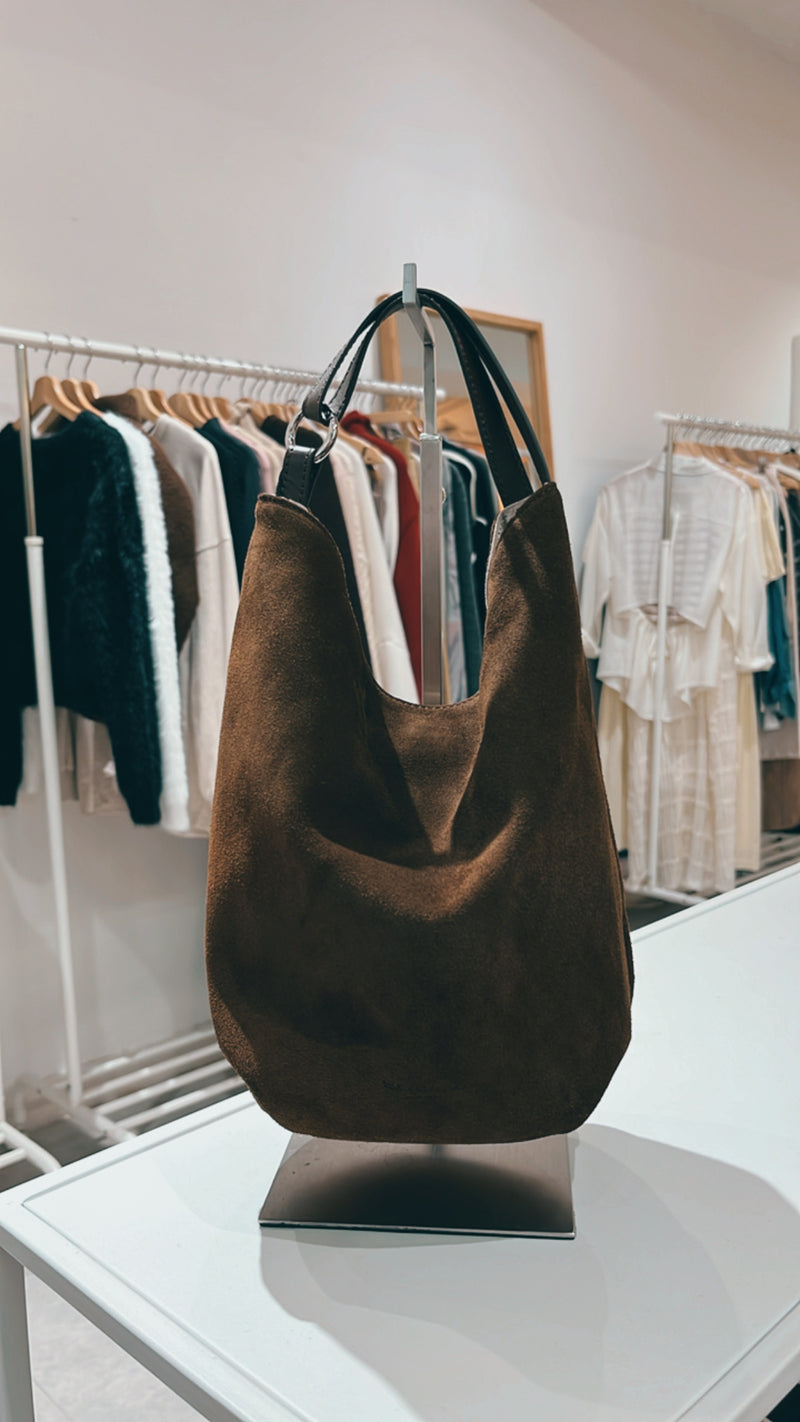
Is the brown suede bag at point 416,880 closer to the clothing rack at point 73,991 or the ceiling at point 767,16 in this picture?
the clothing rack at point 73,991

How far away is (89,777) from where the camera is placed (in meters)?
1.91

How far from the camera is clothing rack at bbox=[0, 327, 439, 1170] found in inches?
68.0

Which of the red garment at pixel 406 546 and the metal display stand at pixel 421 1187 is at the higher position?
the red garment at pixel 406 546

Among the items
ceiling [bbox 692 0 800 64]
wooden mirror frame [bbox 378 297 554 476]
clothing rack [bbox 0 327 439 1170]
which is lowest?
clothing rack [bbox 0 327 439 1170]

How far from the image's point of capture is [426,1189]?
2.02 feet

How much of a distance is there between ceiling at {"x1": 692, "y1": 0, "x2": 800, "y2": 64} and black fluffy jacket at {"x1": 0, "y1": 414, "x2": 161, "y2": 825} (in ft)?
9.67

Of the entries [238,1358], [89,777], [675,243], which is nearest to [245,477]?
[89,777]

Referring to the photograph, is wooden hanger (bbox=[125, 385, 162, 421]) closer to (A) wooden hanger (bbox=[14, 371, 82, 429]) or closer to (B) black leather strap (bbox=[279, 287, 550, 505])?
(A) wooden hanger (bbox=[14, 371, 82, 429])

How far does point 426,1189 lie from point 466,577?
68.8 inches

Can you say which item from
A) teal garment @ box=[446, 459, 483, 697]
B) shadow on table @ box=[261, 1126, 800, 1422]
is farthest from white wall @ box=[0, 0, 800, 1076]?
shadow on table @ box=[261, 1126, 800, 1422]

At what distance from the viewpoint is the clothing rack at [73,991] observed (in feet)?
5.66

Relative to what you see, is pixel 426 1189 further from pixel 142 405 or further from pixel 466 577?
pixel 466 577

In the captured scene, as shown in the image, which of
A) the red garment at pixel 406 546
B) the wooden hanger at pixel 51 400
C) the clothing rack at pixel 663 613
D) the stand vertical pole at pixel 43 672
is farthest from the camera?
the clothing rack at pixel 663 613

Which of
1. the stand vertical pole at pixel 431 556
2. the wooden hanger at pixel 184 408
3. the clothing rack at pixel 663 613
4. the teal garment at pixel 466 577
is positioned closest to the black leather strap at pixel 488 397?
the stand vertical pole at pixel 431 556
